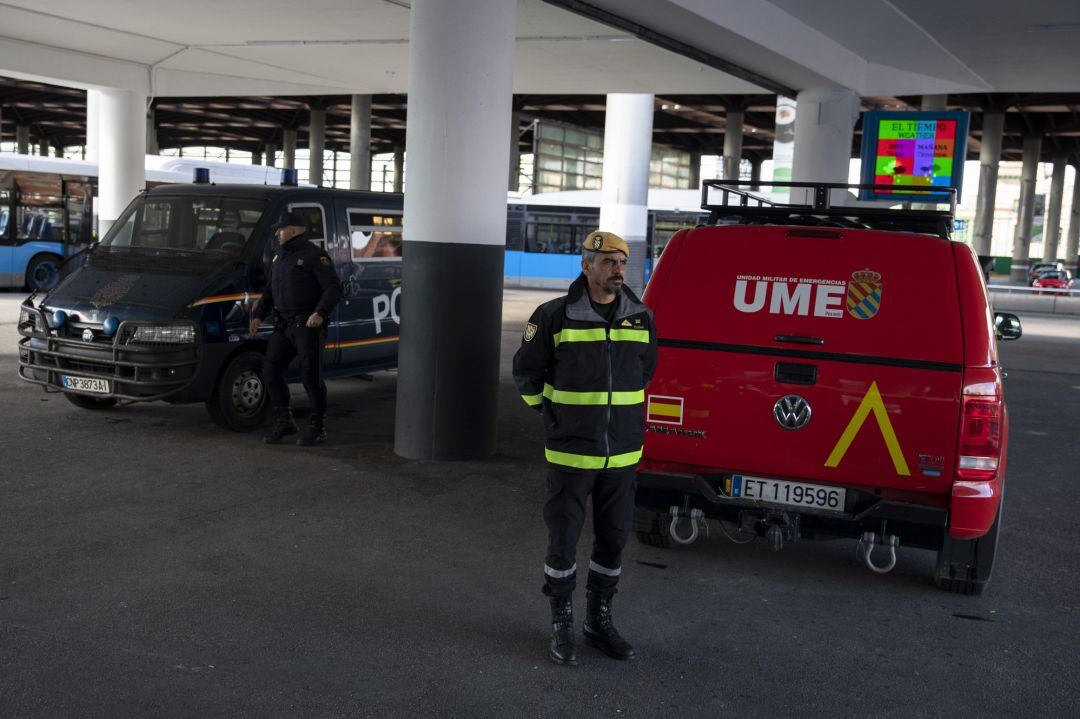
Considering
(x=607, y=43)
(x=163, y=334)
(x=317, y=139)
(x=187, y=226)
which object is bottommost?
(x=163, y=334)

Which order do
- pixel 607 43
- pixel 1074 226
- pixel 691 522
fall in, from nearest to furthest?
pixel 691 522
pixel 607 43
pixel 1074 226

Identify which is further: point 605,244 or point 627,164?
point 627,164

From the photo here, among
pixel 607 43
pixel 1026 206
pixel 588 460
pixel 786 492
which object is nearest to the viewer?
pixel 588 460

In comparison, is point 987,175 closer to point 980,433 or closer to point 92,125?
point 92,125

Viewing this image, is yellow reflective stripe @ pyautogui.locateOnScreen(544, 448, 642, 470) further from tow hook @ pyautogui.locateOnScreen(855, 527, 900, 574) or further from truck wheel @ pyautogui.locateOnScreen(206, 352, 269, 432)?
truck wheel @ pyautogui.locateOnScreen(206, 352, 269, 432)

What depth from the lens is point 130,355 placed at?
332 inches

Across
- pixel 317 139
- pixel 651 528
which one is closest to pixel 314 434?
pixel 651 528

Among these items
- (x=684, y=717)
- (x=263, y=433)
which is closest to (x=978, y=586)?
(x=684, y=717)

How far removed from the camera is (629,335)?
4.51 m

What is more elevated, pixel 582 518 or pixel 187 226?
pixel 187 226

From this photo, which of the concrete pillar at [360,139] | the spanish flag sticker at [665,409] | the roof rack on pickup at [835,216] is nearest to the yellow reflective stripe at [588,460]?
the spanish flag sticker at [665,409]

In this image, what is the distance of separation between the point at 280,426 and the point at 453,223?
7.45 feet

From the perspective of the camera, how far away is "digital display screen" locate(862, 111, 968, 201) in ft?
52.7

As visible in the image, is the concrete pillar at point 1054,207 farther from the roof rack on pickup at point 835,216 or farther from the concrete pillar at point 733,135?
the roof rack on pickup at point 835,216
